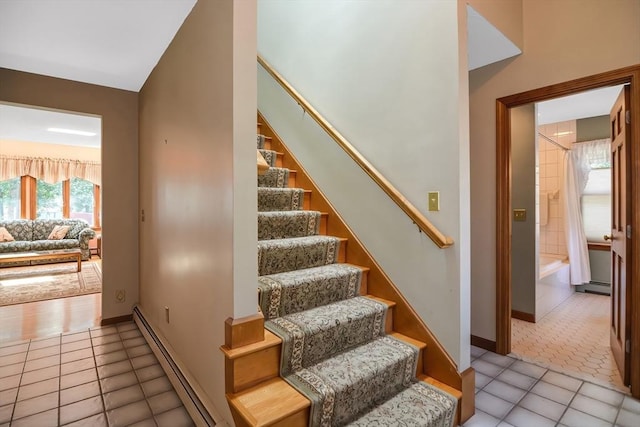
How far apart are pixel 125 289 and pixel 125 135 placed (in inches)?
62.3

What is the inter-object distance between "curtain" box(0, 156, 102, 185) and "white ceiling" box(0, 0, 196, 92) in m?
5.69

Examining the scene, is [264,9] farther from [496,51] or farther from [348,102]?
A: [496,51]

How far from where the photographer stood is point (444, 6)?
73.5 inches

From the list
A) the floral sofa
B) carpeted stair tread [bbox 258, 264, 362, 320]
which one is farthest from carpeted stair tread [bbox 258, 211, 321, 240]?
the floral sofa

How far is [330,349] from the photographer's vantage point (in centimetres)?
173

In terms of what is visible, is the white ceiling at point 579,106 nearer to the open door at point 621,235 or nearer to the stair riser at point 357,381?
the open door at point 621,235

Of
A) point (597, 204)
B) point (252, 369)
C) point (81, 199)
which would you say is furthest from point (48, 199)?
point (597, 204)

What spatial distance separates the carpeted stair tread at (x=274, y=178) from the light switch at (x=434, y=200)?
4.71 feet

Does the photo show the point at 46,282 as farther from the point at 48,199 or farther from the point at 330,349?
the point at 330,349

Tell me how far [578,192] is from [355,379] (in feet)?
16.8

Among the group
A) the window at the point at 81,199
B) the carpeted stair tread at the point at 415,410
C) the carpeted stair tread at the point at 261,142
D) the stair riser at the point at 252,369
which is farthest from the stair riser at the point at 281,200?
the window at the point at 81,199

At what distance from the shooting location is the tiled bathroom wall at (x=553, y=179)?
4.88m

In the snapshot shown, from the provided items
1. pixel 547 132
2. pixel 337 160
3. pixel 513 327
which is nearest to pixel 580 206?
pixel 547 132

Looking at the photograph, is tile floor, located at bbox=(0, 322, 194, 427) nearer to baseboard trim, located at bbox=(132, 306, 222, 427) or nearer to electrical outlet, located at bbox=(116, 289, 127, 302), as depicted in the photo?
baseboard trim, located at bbox=(132, 306, 222, 427)
